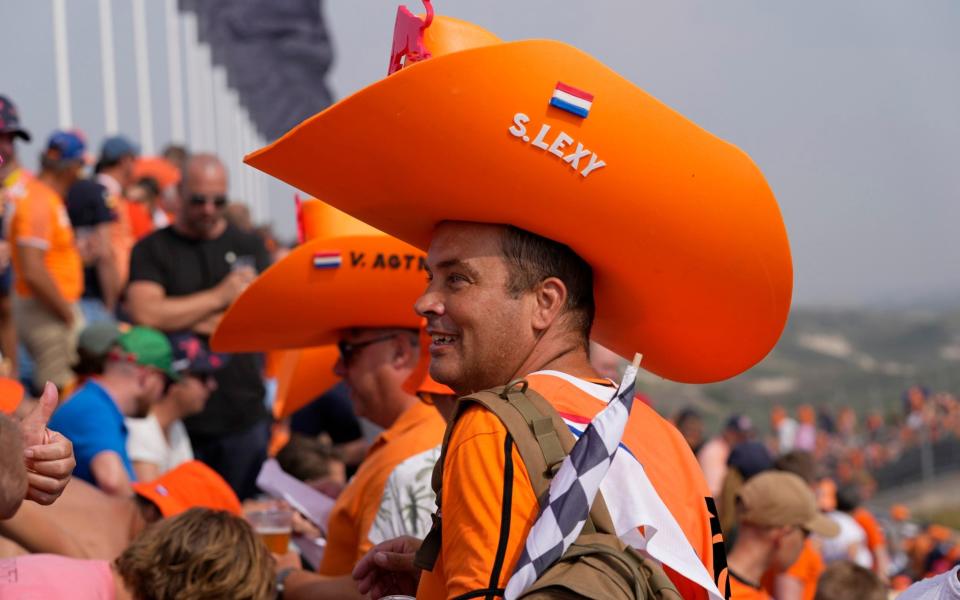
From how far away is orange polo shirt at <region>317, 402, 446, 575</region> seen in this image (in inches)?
152

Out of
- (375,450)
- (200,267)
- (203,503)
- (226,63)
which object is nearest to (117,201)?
(200,267)

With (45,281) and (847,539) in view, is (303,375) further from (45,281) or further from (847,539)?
(847,539)

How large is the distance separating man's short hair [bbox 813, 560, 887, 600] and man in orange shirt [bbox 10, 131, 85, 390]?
4.00 metres

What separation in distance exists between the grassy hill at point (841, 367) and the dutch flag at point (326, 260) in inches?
589

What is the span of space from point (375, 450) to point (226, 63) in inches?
902

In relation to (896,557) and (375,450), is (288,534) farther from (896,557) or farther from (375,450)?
(896,557)

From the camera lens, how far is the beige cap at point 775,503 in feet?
20.1

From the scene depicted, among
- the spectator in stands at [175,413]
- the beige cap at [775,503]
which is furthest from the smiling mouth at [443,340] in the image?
the spectator in stands at [175,413]

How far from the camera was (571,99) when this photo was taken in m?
2.47

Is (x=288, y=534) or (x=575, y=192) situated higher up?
(x=575, y=192)

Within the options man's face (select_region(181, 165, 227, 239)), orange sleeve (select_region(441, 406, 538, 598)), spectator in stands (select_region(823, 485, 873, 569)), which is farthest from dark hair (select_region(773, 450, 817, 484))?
orange sleeve (select_region(441, 406, 538, 598))

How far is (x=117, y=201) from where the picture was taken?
8812 mm

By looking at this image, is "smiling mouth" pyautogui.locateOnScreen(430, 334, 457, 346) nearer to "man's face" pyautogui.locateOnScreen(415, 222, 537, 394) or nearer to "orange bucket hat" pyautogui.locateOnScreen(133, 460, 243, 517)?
"man's face" pyautogui.locateOnScreen(415, 222, 537, 394)

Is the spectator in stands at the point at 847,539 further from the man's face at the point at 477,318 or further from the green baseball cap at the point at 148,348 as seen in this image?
the man's face at the point at 477,318
